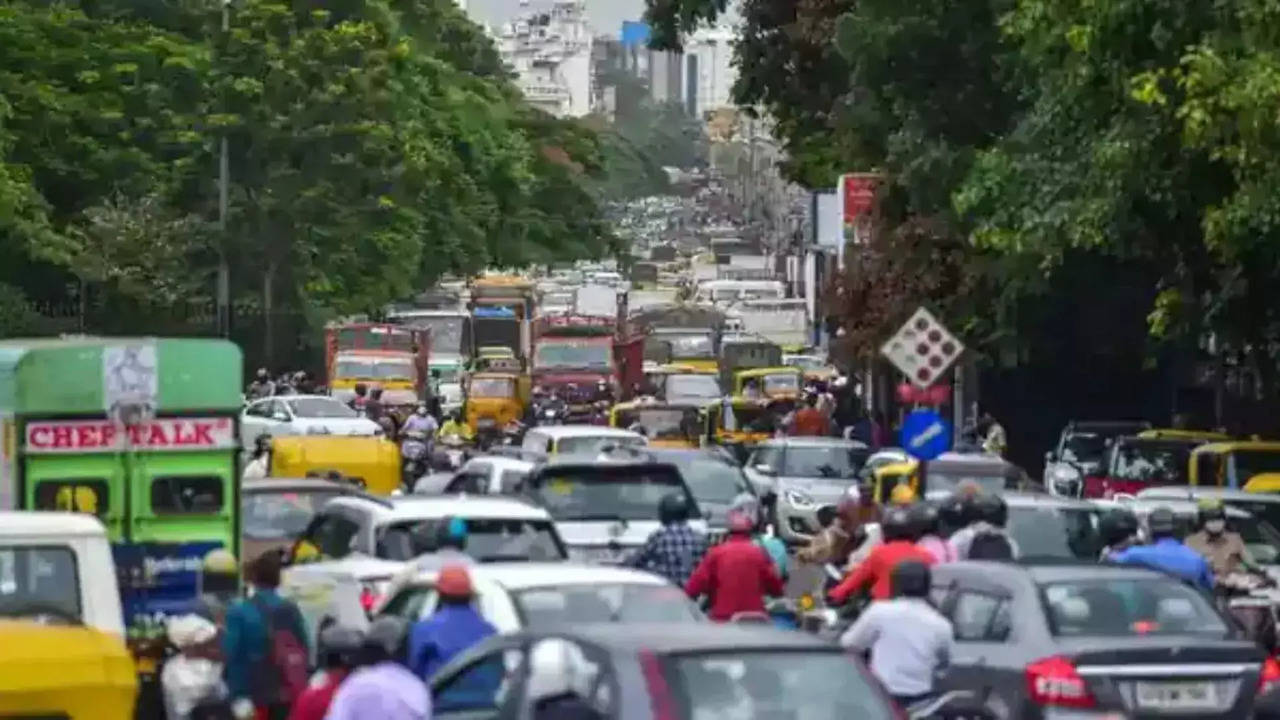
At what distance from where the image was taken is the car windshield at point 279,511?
2495 centimetres

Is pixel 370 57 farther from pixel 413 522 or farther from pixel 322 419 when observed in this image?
pixel 413 522

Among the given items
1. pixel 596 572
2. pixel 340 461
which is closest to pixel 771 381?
pixel 340 461

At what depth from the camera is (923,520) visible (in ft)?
60.2

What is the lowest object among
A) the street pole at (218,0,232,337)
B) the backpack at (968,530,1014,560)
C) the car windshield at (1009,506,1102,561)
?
the car windshield at (1009,506,1102,561)

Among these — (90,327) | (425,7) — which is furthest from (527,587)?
(425,7)

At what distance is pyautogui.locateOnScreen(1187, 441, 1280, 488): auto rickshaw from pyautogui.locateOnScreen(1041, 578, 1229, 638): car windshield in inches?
612

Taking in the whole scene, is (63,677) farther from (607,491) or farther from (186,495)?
(607,491)

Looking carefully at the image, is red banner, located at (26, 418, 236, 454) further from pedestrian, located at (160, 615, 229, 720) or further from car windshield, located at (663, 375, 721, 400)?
car windshield, located at (663, 375, 721, 400)

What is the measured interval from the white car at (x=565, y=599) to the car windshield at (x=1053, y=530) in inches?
284

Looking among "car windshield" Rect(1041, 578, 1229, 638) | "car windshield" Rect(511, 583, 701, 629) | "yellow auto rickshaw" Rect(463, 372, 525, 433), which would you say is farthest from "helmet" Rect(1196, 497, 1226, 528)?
"yellow auto rickshaw" Rect(463, 372, 525, 433)

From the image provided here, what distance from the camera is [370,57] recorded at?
68.7m

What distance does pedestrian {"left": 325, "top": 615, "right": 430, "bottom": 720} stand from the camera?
1157 cm

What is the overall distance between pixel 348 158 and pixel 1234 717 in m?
52.5

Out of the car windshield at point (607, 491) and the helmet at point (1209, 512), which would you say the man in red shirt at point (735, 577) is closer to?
the helmet at point (1209, 512)
